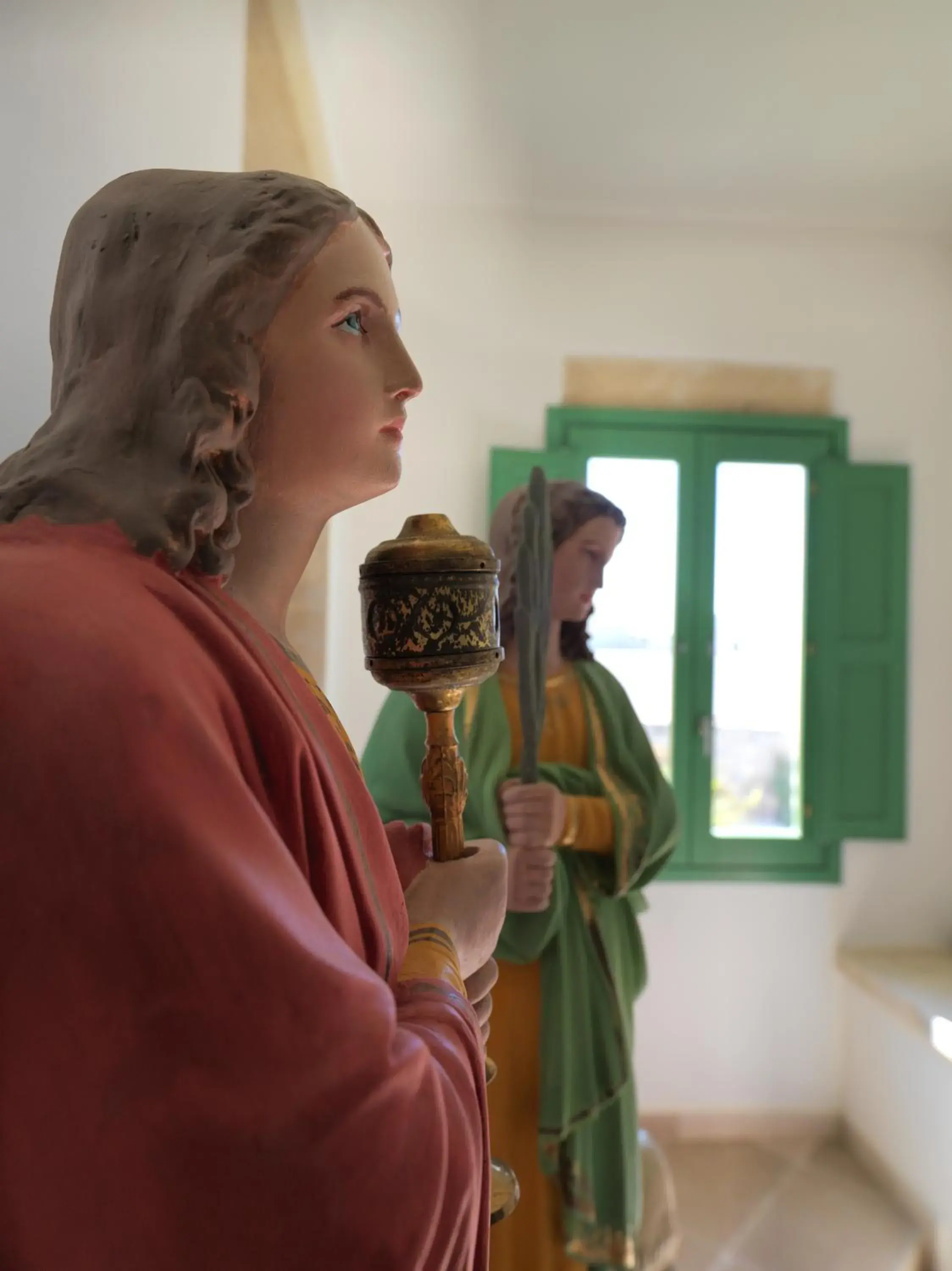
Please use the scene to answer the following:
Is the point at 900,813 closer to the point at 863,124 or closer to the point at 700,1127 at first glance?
the point at 700,1127

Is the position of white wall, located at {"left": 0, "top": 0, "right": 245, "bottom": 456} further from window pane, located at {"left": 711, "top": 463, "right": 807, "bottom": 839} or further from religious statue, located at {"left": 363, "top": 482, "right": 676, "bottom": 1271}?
window pane, located at {"left": 711, "top": 463, "right": 807, "bottom": 839}

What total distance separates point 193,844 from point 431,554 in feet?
0.90

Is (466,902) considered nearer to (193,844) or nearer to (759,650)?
(193,844)

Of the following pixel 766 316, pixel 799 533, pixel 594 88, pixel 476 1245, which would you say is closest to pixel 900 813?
pixel 799 533

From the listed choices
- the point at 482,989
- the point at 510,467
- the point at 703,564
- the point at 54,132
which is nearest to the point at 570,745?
the point at 482,989

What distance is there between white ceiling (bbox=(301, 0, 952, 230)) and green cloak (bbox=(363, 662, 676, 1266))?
1.30 meters

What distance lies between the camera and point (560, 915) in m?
1.32

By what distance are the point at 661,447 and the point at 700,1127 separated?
6.54ft

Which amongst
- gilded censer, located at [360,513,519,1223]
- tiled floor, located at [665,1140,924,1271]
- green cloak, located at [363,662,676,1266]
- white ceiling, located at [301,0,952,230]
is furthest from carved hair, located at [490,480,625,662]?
tiled floor, located at [665,1140,924,1271]

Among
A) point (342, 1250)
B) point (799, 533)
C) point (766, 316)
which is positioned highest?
point (766, 316)

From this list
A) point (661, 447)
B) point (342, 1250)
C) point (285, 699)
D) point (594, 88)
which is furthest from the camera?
point (661, 447)

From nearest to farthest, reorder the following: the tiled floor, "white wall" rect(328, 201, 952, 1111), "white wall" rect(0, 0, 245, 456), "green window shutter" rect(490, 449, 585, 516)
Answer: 1. "white wall" rect(0, 0, 245, 456)
2. the tiled floor
3. "green window shutter" rect(490, 449, 585, 516)
4. "white wall" rect(328, 201, 952, 1111)

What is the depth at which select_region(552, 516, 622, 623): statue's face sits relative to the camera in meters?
1.40

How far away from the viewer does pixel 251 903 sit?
0.37m
